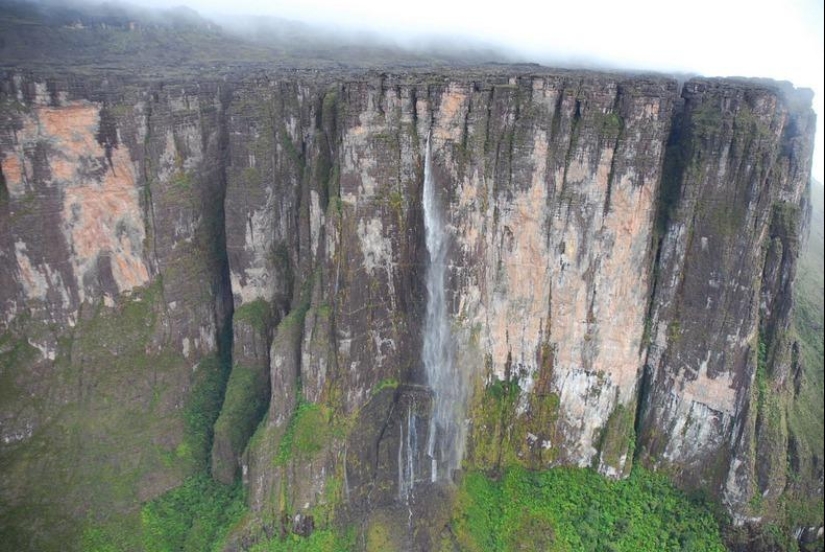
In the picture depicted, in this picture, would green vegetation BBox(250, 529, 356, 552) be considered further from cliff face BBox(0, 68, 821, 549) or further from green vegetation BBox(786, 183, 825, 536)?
green vegetation BBox(786, 183, 825, 536)

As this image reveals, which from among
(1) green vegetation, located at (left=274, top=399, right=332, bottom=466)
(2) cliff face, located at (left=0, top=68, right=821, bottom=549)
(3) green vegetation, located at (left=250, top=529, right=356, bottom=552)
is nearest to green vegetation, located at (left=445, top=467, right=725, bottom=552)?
(2) cliff face, located at (left=0, top=68, right=821, bottom=549)

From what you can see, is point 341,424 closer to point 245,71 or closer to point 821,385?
point 245,71

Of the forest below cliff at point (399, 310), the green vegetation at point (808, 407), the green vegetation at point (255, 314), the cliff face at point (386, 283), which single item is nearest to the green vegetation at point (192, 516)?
the forest below cliff at point (399, 310)

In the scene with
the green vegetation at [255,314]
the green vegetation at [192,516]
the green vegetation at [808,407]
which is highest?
the green vegetation at [255,314]

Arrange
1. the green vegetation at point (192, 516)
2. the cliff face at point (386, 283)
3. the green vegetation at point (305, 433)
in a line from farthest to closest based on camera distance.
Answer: the green vegetation at point (305, 433) → the green vegetation at point (192, 516) → the cliff face at point (386, 283)

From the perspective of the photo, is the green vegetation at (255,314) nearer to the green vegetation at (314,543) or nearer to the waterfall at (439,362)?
the waterfall at (439,362)

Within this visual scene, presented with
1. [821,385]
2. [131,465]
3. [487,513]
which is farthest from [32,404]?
[821,385]

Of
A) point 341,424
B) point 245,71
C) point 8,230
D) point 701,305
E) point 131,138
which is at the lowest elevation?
point 341,424
